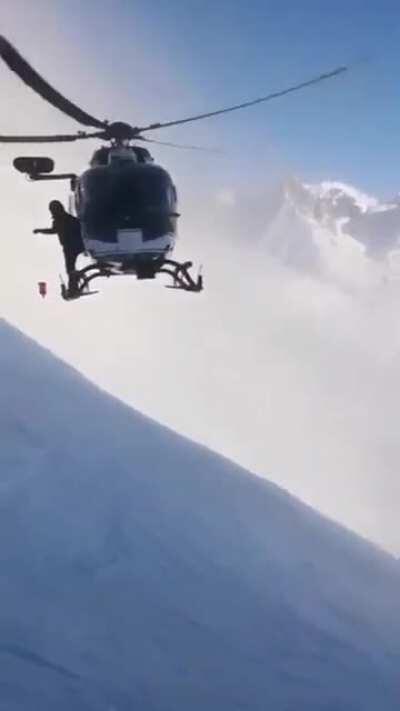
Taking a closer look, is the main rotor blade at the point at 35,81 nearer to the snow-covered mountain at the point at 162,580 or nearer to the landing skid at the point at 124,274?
the landing skid at the point at 124,274

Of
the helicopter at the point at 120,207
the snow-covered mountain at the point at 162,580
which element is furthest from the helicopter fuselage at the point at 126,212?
the snow-covered mountain at the point at 162,580

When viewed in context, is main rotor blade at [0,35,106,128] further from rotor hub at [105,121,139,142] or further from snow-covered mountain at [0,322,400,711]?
snow-covered mountain at [0,322,400,711]

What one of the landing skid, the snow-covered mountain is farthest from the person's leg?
the snow-covered mountain

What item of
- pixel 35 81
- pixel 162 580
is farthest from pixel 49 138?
pixel 162 580

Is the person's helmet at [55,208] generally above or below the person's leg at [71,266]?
above

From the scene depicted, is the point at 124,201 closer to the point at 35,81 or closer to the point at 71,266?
the point at 71,266
